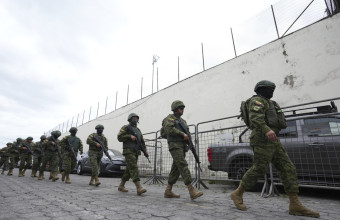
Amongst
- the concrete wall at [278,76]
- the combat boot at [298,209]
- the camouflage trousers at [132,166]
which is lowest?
the combat boot at [298,209]

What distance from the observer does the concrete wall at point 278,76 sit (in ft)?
20.3

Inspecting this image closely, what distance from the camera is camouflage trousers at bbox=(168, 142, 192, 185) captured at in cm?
333

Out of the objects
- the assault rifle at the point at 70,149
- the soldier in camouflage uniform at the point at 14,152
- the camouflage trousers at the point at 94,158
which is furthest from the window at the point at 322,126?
the soldier in camouflage uniform at the point at 14,152

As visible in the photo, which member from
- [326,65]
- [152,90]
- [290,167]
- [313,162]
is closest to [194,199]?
[290,167]

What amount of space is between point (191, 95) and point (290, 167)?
7.49m

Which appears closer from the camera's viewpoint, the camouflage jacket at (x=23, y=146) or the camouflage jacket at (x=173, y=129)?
the camouflage jacket at (x=173, y=129)

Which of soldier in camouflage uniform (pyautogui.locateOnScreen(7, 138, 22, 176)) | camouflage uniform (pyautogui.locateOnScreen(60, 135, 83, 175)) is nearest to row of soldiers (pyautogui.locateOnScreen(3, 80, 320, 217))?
camouflage uniform (pyautogui.locateOnScreen(60, 135, 83, 175))

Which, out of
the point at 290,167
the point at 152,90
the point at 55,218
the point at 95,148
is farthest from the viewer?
the point at 152,90

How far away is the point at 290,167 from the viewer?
2.54m

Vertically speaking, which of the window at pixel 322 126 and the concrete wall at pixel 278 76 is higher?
the concrete wall at pixel 278 76

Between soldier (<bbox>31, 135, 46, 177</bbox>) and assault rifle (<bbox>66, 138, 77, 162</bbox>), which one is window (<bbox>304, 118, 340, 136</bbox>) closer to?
assault rifle (<bbox>66, 138, 77, 162</bbox>)

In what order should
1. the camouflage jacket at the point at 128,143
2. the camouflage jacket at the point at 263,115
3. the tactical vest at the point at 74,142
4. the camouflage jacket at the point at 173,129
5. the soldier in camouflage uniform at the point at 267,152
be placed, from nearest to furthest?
1. the soldier in camouflage uniform at the point at 267,152
2. the camouflage jacket at the point at 263,115
3. the camouflage jacket at the point at 173,129
4. the camouflage jacket at the point at 128,143
5. the tactical vest at the point at 74,142

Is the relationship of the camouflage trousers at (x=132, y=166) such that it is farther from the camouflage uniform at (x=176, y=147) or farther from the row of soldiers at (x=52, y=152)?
the row of soldiers at (x=52, y=152)

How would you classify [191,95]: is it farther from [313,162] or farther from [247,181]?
[247,181]
